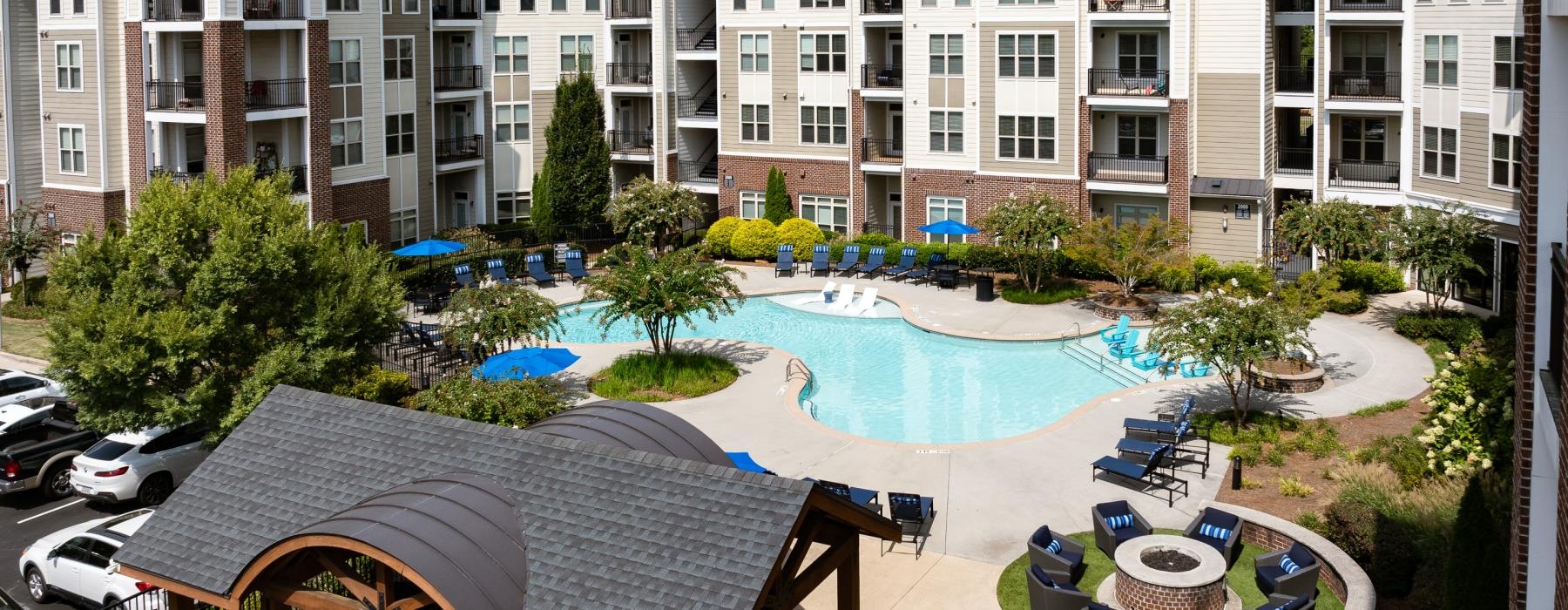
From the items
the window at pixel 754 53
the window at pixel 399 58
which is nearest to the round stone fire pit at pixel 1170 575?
the window at pixel 754 53

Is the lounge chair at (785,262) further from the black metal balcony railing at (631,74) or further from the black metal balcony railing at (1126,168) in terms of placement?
the black metal balcony railing at (1126,168)

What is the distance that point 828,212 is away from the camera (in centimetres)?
5181

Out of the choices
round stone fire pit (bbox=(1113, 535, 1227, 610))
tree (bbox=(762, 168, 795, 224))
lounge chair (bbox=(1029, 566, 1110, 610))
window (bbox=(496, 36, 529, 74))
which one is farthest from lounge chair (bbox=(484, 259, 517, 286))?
round stone fire pit (bbox=(1113, 535, 1227, 610))

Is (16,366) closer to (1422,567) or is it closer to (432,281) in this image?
(432,281)

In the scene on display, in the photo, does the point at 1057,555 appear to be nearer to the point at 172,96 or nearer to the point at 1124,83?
the point at 1124,83

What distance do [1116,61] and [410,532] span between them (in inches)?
1433

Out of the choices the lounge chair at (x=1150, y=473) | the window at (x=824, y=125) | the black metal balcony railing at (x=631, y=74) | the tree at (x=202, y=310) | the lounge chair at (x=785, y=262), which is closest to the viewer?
the lounge chair at (x=1150, y=473)

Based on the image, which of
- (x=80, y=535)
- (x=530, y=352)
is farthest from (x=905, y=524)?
(x=80, y=535)

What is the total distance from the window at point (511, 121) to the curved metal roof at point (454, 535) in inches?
1582

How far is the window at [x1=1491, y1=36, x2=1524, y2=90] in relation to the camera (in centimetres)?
3612

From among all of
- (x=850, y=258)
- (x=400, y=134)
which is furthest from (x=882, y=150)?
(x=400, y=134)

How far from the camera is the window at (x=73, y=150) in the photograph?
4453cm

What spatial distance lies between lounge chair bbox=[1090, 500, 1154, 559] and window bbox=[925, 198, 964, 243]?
25580 mm

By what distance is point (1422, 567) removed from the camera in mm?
21516
